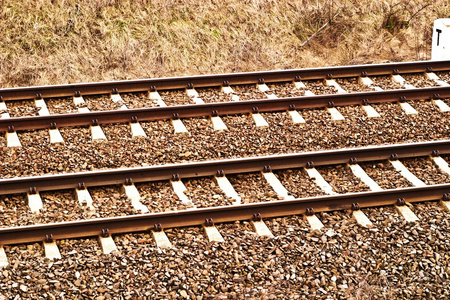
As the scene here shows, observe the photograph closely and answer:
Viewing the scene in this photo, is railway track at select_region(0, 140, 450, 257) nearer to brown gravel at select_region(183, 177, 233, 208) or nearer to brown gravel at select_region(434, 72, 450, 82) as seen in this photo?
brown gravel at select_region(183, 177, 233, 208)

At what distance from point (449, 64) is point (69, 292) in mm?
8169

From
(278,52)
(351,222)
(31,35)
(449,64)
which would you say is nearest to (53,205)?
(351,222)

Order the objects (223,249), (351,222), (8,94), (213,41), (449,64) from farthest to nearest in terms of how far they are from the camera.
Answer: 1. (213,41)
2. (449,64)
3. (8,94)
4. (351,222)
5. (223,249)

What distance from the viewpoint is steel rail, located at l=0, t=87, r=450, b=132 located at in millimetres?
10305

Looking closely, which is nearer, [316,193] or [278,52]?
[316,193]

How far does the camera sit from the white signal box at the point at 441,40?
13258mm

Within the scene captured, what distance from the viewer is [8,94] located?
11.2m

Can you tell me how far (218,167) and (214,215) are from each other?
987 mm

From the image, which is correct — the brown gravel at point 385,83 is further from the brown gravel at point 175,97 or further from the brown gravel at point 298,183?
the brown gravel at point 298,183

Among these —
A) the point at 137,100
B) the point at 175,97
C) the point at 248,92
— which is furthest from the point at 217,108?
the point at 137,100

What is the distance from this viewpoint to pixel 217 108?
10891mm

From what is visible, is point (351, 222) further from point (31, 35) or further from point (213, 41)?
point (31, 35)

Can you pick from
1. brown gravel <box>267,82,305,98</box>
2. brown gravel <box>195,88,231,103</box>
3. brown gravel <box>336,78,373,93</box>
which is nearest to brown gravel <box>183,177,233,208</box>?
brown gravel <box>195,88,231,103</box>

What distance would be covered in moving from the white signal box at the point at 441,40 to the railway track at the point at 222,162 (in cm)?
106
